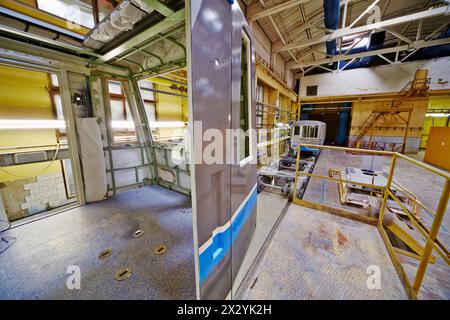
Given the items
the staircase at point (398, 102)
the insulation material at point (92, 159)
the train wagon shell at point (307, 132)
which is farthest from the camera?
the train wagon shell at point (307, 132)

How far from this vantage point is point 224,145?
4.09ft

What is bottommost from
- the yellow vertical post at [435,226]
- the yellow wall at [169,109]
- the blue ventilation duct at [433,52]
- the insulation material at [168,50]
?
the yellow vertical post at [435,226]

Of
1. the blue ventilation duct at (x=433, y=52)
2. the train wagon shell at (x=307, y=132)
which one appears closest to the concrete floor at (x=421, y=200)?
the train wagon shell at (x=307, y=132)

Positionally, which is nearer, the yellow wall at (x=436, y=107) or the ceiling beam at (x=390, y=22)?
the ceiling beam at (x=390, y=22)

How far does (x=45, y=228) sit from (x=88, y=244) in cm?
96

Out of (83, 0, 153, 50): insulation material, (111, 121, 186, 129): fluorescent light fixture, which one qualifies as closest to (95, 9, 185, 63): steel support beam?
(83, 0, 153, 50): insulation material

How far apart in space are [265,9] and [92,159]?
6194 mm

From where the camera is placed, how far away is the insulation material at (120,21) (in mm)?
1576

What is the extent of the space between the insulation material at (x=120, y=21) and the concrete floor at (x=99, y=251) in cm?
266

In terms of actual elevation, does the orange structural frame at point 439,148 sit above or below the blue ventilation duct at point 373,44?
below

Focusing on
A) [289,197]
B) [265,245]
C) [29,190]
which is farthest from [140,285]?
[29,190]

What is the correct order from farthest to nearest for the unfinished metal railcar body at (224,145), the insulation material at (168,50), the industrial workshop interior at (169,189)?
the insulation material at (168,50)
the industrial workshop interior at (169,189)
the unfinished metal railcar body at (224,145)

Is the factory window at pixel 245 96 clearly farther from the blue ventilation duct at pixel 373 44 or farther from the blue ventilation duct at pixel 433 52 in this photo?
the blue ventilation duct at pixel 433 52

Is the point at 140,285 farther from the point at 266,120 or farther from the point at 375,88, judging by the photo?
the point at 375,88
